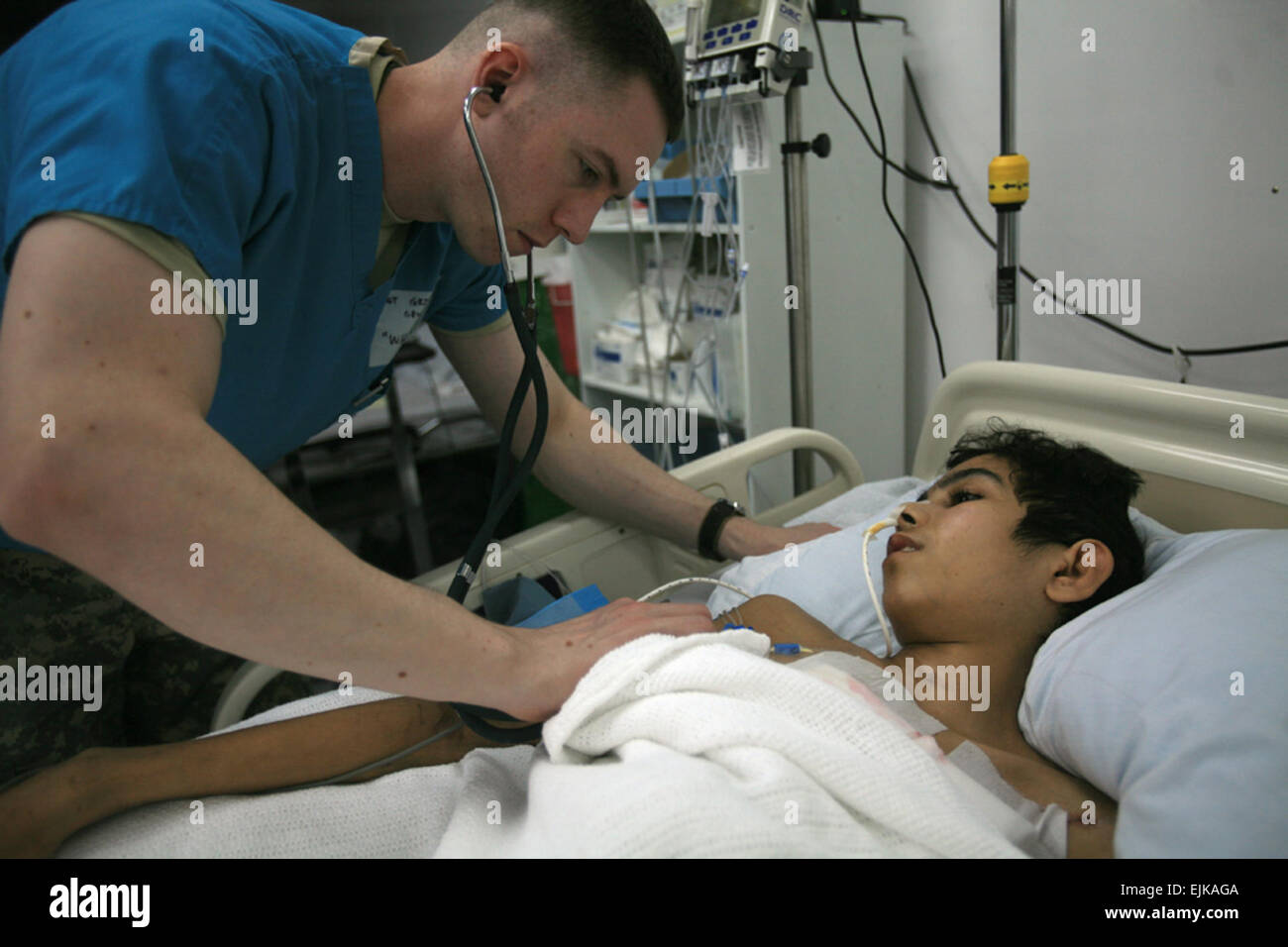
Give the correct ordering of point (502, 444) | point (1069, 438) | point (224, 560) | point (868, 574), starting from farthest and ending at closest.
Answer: point (1069, 438) < point (868, 574) < point (502, 444) < point (224, 560)

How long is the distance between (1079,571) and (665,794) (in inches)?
28.8

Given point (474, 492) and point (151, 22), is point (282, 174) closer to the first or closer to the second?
point (151, 22)

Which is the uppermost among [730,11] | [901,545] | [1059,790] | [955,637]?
[730,11]

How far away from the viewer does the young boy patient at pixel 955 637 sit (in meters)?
0.87

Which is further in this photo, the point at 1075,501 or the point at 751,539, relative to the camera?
the point at 751,539

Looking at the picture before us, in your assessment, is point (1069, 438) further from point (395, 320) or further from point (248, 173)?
point (248, 173)

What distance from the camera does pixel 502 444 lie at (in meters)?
1.12

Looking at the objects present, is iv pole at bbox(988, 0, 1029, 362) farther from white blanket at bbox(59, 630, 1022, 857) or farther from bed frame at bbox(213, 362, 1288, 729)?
white blanket at bbox(59, 630, 1022, 857)

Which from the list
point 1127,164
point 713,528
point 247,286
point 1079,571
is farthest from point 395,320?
point 1127,164

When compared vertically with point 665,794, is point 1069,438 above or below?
above

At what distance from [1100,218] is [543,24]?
58.1 inches

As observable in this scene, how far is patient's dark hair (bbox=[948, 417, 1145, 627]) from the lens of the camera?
1.13m

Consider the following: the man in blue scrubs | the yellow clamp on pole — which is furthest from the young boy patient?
the yellow clamp on pole

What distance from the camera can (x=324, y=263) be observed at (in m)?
1.08
